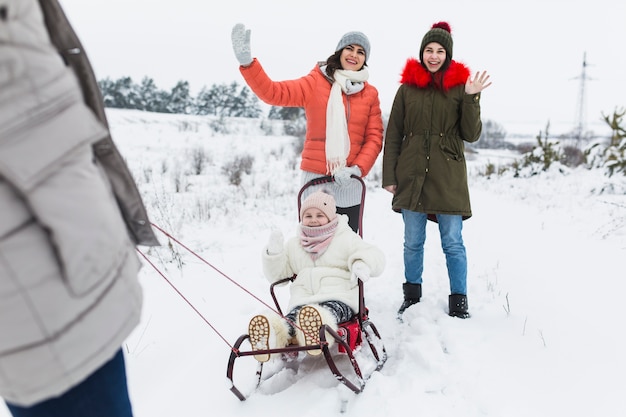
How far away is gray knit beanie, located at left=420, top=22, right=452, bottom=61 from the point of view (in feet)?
11.7

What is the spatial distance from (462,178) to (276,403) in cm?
226

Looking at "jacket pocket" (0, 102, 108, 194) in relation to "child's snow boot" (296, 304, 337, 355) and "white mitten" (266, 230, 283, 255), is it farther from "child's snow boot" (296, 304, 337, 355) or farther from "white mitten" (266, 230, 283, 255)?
"white mitten" (266, 230, 283, 255)

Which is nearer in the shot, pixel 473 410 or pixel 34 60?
pixel 34 60

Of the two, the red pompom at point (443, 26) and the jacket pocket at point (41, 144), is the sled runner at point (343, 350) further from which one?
the jacket pocket at point (41, 144)

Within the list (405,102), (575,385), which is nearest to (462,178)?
(405,102)

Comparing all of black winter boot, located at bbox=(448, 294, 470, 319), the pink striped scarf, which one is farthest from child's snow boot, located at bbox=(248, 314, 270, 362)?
black winter boot, located at bbox=(448, 294, 470, 319)

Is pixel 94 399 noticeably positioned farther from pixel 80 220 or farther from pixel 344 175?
pixel 344 175

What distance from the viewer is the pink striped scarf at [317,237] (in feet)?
11.0

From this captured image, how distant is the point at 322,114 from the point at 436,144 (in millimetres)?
958

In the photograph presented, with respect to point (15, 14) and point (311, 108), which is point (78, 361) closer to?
point (15, 14)

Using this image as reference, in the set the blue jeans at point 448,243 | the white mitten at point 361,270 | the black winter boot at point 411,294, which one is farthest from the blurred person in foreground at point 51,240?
the black winter boot at point 411,294

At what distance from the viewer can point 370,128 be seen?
3.92 meters

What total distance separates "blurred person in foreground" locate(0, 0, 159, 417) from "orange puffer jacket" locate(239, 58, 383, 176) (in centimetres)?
249

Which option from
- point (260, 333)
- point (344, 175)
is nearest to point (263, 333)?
point (260, 333)
